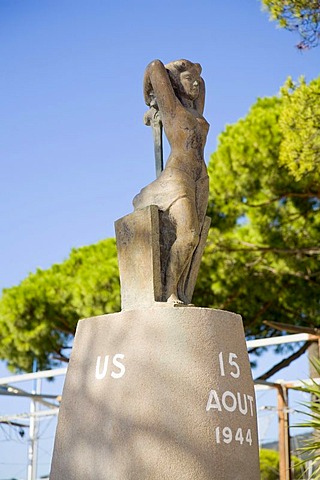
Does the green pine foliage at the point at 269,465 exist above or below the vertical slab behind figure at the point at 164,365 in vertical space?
above

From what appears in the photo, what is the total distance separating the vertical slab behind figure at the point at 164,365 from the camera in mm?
4016

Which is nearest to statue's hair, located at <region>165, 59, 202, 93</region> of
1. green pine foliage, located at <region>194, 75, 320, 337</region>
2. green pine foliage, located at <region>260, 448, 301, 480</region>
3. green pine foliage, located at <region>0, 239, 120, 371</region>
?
green pine foliage, located at <region>194, 75, 320, 337</region>

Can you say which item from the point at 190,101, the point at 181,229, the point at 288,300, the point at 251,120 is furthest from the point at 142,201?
the point at 288,300

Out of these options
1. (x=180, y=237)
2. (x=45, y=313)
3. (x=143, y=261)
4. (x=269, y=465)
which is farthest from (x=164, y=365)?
(x=45, y=313)

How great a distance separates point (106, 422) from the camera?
4.14 meters

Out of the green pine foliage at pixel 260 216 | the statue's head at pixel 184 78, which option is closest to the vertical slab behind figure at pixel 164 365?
the statue's head at pixel 184 78

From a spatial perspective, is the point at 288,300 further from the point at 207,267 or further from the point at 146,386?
the point at 146,386

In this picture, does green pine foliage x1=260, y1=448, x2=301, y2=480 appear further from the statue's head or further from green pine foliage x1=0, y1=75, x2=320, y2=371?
the statue's head

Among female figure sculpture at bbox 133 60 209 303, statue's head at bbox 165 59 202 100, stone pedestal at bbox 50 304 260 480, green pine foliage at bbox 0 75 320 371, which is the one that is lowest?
stone pedestal at bbox 50 304 260 480

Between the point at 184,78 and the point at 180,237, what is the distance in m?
0.96

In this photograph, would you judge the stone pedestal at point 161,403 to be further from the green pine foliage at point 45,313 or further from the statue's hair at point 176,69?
the green pine foliage at point 45,313

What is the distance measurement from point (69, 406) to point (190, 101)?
71.7 inches

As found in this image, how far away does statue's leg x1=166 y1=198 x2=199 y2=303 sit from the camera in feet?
14.8

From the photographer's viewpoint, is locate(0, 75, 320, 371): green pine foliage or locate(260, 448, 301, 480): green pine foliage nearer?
locate(0, 75, 320, 371): green pine foliage
